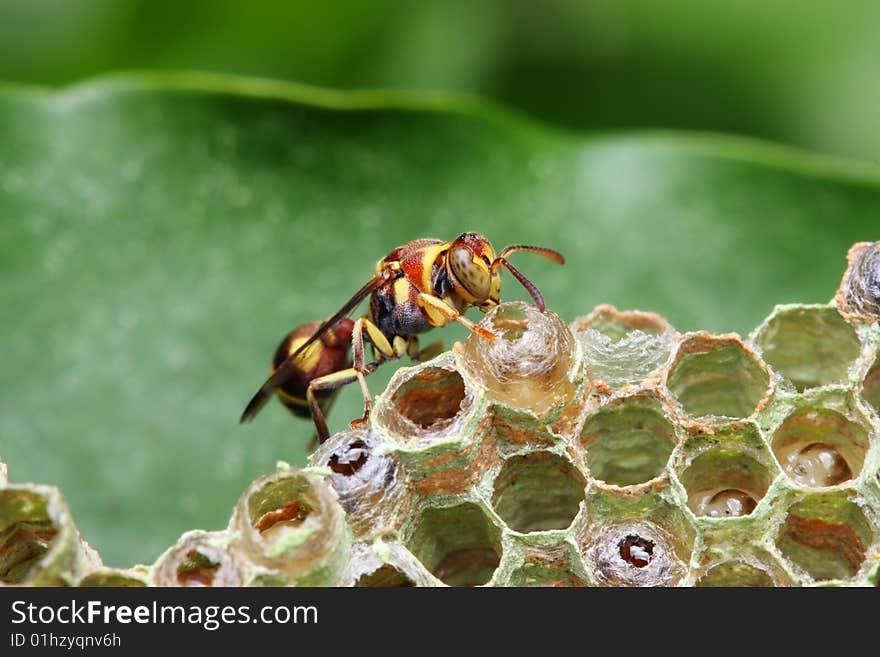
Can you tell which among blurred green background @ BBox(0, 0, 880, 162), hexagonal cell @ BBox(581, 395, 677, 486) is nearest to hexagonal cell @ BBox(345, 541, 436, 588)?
hexagonal cell @ BBox(581, 395, 677, 486)

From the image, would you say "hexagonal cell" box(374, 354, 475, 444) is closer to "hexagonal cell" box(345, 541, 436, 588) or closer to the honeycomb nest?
the honeycomb nest

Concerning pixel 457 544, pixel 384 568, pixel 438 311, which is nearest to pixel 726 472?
pixel 457 544

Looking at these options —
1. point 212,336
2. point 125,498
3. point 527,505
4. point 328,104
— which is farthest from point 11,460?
point 527,505

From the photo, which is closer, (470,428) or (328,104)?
(470,428)

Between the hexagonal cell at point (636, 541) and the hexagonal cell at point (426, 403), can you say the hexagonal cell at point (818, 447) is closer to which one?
the hexagonal cell at point (636, 541)

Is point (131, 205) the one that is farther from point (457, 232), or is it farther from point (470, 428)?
point (470, 428)

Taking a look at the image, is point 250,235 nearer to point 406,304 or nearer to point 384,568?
point 406,304
